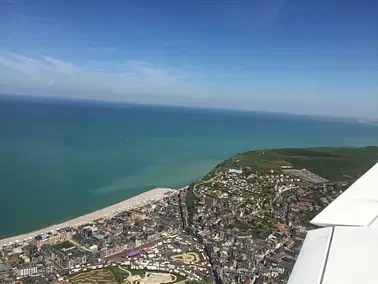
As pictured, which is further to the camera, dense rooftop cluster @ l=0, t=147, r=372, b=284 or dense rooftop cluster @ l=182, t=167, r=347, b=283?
dense rooftop cluster @ l=182, t=167, r=347, b=283

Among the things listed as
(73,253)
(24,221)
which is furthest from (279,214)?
(24,221)

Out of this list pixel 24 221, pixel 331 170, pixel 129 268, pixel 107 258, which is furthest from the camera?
pixel 331 170

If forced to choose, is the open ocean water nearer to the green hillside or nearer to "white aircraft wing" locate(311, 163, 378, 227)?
the green hillside

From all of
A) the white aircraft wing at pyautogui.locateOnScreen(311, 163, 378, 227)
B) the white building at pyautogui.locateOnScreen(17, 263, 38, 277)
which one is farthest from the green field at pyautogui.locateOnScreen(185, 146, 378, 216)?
the white aircraft wing at pyautogui.locateOnScreen(311, 163, 378, 227)

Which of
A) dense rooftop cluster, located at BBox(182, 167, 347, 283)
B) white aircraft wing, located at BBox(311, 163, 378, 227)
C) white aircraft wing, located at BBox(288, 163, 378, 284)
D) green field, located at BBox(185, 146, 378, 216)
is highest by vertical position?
white aircraft wing, located at BBox(311, 163, 378, 227)

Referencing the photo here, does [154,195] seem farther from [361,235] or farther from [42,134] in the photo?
[42,134]

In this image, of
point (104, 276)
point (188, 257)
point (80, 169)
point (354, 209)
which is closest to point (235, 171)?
point (80, 169)
